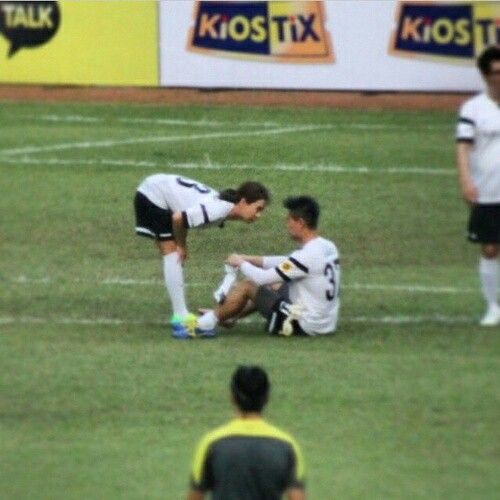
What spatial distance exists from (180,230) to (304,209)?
1.24 metres

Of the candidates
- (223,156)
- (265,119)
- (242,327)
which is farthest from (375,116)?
(242,327)

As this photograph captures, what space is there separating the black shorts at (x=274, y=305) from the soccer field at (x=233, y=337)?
0.41 feet

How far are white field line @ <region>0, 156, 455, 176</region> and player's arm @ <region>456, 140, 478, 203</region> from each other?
10934 mm

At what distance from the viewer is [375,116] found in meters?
32.5

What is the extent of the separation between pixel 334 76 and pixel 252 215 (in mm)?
19598

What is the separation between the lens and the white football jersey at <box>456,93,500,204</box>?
15117mm

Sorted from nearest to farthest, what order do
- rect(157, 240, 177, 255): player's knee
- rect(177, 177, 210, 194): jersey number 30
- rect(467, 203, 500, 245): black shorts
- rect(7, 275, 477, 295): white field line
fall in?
1. rect(467, 203, 500, 245): black shorts
2. rect(177, 177, 210, 194): jersey number 30
3. rect(157, 240, 177, 255): player's knee
4. rect(7, 275, 477, 295): white field line

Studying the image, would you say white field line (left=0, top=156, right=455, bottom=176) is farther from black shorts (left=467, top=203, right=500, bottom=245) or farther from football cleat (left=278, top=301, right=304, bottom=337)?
football cleat (left=278, top=301, right=304, bottom=337)

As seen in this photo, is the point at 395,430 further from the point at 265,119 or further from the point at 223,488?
the point at 265,119

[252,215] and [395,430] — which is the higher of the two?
[252,215]

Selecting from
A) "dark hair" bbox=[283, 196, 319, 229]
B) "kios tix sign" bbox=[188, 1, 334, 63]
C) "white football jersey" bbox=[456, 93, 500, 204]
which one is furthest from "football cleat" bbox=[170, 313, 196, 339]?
"kios tix sign" bbox=[188, 1, 334, 63]

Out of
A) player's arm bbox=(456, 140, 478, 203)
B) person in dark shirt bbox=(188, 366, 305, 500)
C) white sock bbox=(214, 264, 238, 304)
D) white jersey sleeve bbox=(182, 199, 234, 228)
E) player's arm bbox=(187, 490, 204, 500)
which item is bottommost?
white sock bbox=(214, 264, 238, 304)

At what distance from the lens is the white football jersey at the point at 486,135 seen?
1512 cm

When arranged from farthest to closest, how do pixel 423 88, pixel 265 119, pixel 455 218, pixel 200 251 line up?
pixel 423 88
pixel 265 119
pixel 455 218
pixel 200 251
